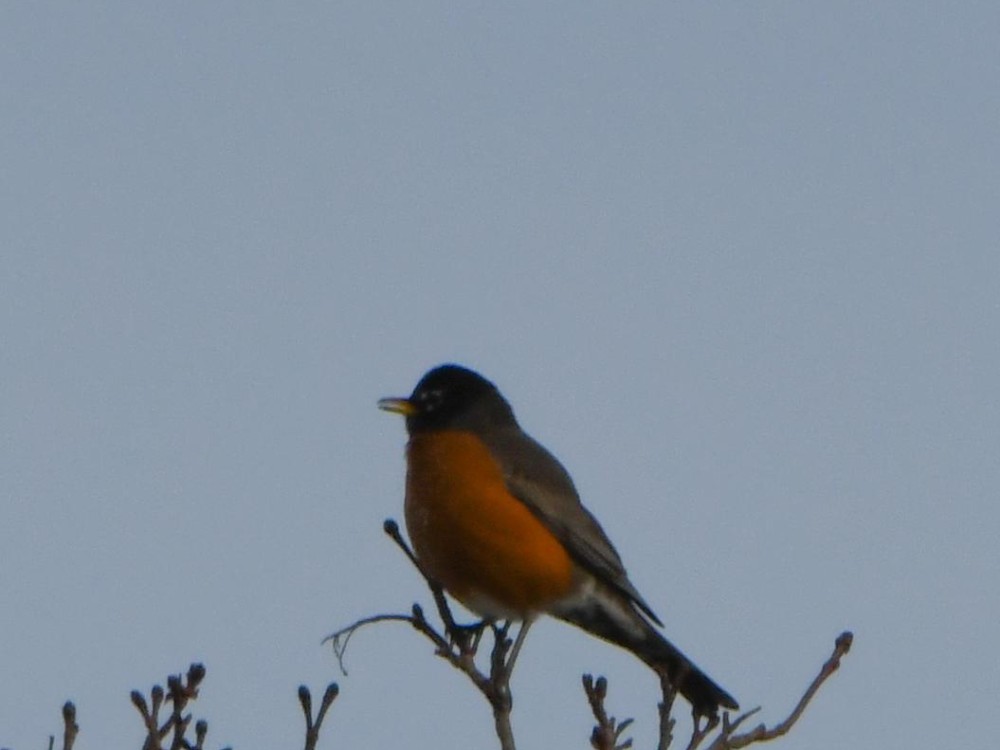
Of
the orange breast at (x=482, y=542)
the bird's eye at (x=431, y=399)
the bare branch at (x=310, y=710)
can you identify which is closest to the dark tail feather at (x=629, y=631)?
the orange breast at (x=482, y=542)

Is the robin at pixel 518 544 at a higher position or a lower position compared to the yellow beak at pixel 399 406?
lower

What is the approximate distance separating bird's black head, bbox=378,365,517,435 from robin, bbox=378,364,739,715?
87 mm

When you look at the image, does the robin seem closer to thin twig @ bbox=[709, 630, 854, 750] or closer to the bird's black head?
the bird's black head

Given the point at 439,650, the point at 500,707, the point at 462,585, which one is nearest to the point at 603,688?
the point at 500,707

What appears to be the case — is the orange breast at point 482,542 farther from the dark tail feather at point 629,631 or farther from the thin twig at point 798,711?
the thin twig at point 798,711

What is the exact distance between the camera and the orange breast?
274 inches

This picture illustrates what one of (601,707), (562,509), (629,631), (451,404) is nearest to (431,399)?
(451,404)

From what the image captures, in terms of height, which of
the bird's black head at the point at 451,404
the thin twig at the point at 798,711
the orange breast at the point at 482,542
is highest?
the bird's black head at the point at 451,404

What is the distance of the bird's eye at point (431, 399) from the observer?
312 inches

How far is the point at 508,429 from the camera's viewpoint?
8.05m

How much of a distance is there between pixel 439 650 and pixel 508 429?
2.94 m

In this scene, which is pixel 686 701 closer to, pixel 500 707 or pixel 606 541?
pixel 606 541

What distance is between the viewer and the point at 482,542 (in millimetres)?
6973

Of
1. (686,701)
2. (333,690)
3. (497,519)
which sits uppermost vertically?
(497,519)
